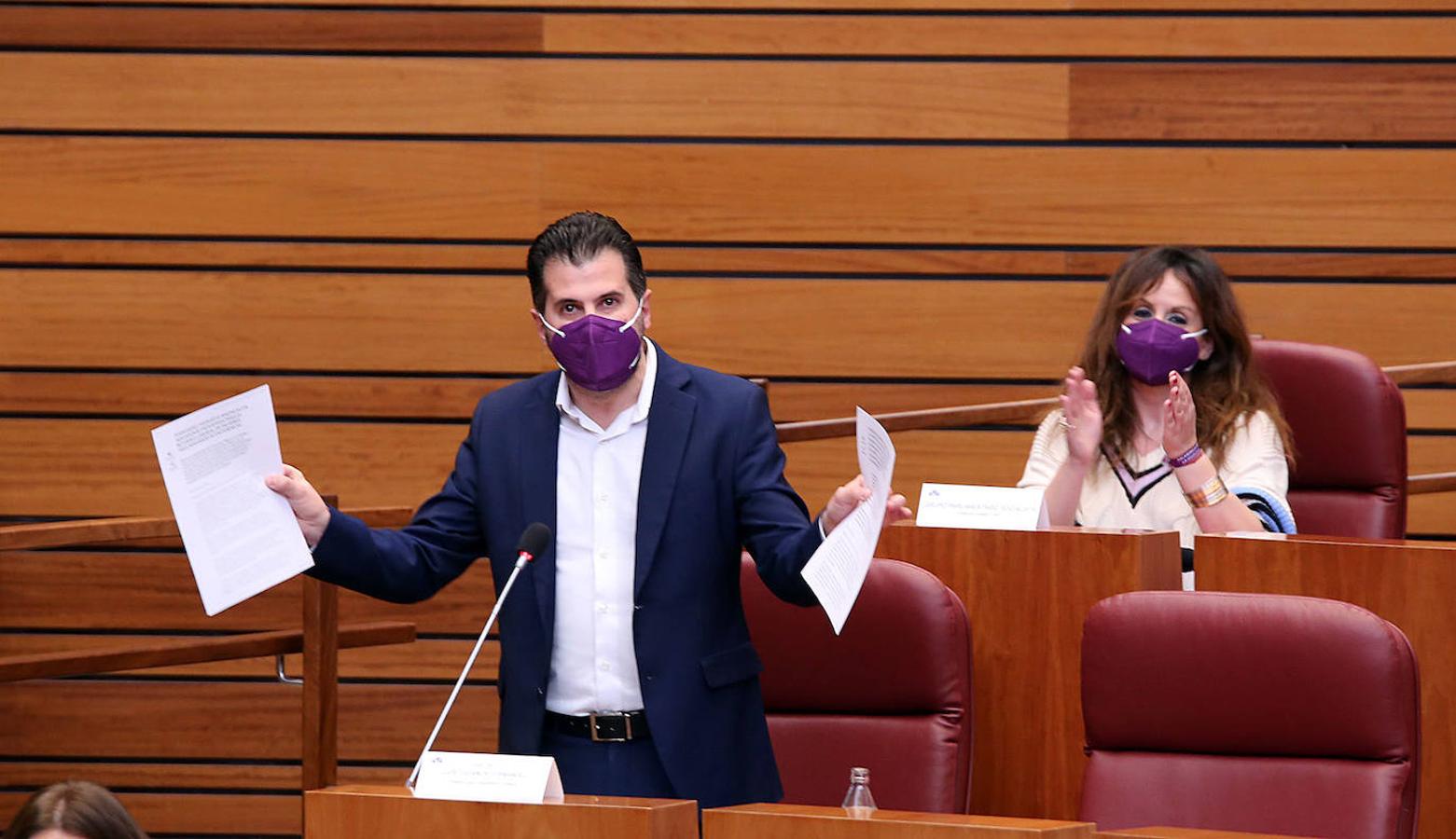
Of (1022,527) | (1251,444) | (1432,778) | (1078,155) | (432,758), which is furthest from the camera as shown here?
(1078,155)

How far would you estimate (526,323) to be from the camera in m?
4.27

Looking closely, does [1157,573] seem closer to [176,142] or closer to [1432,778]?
[1432,778]

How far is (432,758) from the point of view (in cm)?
175

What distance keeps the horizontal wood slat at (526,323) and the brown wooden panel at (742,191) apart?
0.12m

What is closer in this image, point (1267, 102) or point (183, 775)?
point (1267, 102)

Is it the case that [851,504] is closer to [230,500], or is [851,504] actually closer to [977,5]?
[230,500]

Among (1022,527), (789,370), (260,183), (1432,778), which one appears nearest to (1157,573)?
(1022,527)

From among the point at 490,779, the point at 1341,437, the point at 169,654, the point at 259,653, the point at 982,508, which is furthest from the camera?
the point at 169,654

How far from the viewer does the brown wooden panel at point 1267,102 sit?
418cm

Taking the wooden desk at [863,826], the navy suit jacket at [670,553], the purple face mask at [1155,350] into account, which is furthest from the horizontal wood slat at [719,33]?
the wooden desk at [863,826]

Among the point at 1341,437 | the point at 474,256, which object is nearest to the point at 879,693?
the point at 1341,437

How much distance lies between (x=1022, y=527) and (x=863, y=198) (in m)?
1.66

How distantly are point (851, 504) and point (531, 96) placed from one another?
8.23 feet

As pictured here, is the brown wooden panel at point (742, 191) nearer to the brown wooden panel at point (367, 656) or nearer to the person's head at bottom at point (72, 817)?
the brown wooden panel at point (367, 656)
